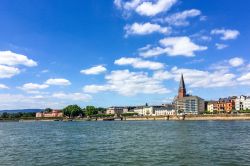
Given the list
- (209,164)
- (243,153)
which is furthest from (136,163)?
(243,153)

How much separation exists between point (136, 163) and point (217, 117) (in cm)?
17020

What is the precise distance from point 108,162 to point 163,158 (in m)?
5.44

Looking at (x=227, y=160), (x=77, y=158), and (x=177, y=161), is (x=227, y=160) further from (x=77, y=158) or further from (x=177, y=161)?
(x=77, y=158)

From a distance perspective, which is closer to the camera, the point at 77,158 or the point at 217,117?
the point at 77,158

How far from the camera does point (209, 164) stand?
110 feet

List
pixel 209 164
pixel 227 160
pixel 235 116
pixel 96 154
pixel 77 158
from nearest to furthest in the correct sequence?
pixel 209 164, pixel 227 160, pixel 77 158, pixel 96 154, pixel 235 116

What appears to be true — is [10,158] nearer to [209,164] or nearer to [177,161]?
[177,161]

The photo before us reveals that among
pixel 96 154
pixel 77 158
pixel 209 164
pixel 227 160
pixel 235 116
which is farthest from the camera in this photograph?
pixel 235 116

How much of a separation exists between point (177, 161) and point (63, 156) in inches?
493

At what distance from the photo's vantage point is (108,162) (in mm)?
35781

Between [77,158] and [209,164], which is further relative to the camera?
[77,158]

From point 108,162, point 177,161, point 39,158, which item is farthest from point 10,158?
point 177,161

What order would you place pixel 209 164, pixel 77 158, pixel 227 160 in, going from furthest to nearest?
pixel 77 158, pixel 227 160, pixel 209 164

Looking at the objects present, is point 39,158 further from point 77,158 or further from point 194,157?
point 194,157
